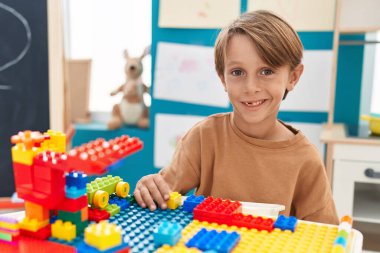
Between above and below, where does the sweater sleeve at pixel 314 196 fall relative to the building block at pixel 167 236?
below

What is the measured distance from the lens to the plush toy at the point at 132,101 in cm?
244

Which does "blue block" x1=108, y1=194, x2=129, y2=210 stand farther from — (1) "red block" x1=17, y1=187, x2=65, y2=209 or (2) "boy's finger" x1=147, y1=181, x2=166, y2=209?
(1) "red block" x1=17, y1=187, x2=65, y2=209

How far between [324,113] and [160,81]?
0.94 m

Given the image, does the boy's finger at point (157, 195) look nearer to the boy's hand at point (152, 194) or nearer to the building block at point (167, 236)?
the boy's hand at point (152, 194)

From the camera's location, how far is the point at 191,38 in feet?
7.70

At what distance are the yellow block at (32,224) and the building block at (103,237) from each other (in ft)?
0.33

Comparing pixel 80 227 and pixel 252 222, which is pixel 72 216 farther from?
pixel 252 222

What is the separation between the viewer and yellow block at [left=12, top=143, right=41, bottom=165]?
0.60 meters

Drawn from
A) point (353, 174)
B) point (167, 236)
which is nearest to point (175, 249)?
point (167, 236)

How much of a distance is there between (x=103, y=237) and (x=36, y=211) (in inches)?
5.9

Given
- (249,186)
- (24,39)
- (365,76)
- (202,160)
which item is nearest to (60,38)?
(24,39)

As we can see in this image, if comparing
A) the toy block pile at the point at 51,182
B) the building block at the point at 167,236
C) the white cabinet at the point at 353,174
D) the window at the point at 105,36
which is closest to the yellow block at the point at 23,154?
the toy block pile at the point at 51,182

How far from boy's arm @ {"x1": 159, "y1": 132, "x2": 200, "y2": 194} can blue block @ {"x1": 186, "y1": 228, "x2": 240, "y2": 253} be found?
467 mm

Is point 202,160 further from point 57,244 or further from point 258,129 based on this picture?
point 57,244
